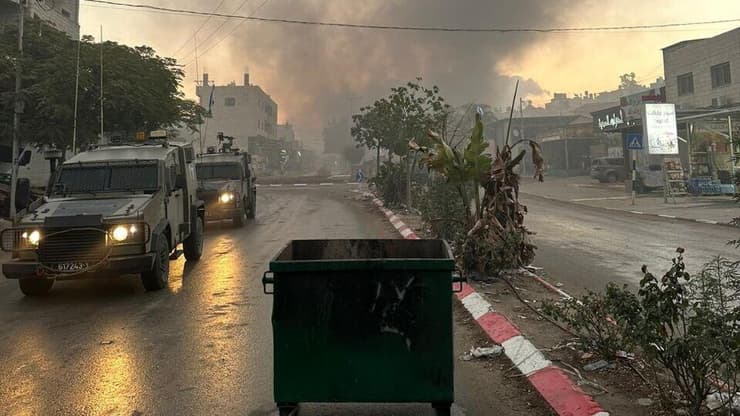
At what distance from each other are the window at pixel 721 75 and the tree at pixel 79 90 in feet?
113

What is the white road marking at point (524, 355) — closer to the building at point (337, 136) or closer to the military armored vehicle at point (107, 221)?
the military armored vehicle at point (107, 221)

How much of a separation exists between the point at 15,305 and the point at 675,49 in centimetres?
4383

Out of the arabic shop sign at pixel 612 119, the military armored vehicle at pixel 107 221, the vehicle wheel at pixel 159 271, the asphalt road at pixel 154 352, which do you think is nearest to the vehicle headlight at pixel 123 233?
the military armored vehicle at pixel 107 221

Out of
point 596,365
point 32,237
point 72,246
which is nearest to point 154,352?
point 72,246

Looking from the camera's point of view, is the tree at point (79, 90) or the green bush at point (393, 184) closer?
the tree at point (79, 90)

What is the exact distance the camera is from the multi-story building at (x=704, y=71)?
33.0m

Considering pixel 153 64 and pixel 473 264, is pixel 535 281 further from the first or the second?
pixel 153 64

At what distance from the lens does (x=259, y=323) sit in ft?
20.2

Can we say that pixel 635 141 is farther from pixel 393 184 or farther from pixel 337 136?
pixel 337 136

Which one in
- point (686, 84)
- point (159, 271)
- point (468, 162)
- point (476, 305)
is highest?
point (686, 84)

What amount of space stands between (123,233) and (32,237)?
119cm

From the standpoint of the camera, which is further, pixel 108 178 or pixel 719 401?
pixel 108 178

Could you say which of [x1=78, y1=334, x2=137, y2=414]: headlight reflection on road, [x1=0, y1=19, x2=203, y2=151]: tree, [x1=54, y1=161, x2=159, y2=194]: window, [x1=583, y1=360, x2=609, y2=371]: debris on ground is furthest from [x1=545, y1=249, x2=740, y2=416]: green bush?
[x1=0, y1=19, x2=203, y2=151]: tree

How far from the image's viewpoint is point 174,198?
890 cm
